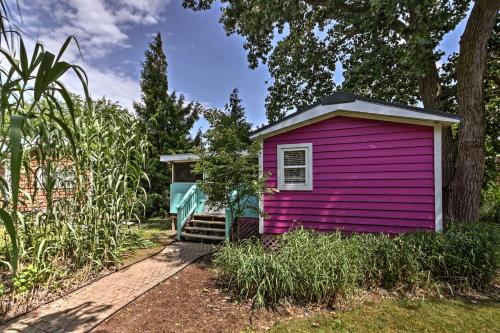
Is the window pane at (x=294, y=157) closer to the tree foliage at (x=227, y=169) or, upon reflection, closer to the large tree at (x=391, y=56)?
the tree foliage at (x=227, y=169)

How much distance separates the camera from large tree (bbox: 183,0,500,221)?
20.8 ft

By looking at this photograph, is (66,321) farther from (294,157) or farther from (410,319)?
(294,157)

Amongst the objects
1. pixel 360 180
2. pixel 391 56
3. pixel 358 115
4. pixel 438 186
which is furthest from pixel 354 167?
pixel 391 56

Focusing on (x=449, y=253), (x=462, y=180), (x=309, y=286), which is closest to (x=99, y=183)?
(x=309, y=286)

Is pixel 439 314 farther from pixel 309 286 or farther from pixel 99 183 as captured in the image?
pixel 99 183

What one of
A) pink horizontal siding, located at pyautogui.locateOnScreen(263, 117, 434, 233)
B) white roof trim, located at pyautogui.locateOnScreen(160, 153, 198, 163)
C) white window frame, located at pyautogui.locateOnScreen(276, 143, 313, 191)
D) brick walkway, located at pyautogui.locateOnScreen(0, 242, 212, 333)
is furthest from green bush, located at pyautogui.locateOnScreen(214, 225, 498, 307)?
white roof trim, located at pyautogui.locateOnScreen(160, 153, 198, 163)

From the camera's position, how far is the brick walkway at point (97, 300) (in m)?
3.38

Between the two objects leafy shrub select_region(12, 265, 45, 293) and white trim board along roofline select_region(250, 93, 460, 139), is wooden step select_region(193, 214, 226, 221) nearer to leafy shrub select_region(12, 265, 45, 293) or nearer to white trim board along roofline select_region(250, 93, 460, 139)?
white trim board along roofline select_region(250, 93, 460, 139)

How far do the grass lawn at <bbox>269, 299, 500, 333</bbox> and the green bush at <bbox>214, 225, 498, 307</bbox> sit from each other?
371mm

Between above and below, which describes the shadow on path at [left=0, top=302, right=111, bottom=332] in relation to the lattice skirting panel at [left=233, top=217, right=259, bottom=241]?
below

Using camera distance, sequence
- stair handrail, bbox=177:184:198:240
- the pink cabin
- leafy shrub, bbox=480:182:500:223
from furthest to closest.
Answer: leafy shrub, bbox=480:182:500:223 → stair handrail, bbox=177:184:198:240 → the pink cabin

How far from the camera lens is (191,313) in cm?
375

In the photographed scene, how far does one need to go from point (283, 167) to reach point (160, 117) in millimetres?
9172

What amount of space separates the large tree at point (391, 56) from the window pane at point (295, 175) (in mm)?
3373
